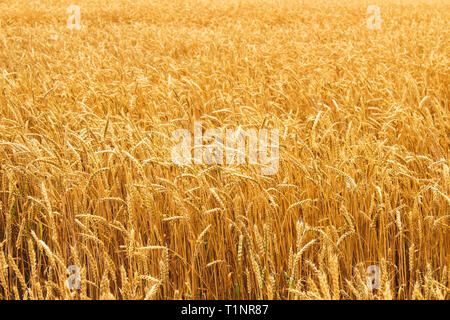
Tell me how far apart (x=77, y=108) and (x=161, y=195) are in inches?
60.2

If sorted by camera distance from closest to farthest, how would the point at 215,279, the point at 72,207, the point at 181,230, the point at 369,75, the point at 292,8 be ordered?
1. the point at 215,279
2. the point at 181,230
3. the point at 72,207
4. the point at 369,75
5. the point at 292,8

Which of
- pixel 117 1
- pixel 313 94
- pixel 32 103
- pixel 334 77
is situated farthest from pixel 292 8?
pixel 32 103

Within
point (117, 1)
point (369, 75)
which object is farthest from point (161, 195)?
point (117, 1)

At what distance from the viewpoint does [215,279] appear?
1.46 meters

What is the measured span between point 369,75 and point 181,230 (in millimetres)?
2716

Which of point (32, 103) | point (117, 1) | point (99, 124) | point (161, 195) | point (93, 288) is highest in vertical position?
point (117, 1)

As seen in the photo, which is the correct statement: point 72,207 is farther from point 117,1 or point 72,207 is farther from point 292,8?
point 117,1

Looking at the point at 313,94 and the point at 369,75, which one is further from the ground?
the point at 369,75

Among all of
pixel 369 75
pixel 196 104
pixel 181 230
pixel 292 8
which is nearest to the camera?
pixel 181 230

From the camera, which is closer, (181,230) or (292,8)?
(181,230)
